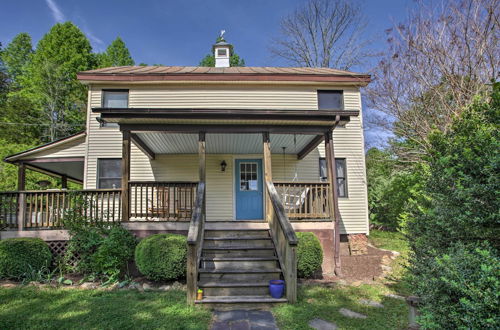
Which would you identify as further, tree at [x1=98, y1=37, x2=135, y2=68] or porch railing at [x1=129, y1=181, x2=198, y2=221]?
tree at [x1=98, y1=37, x2=135, y2=68]

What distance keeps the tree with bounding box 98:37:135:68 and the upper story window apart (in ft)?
52.5

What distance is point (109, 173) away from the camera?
9539 millimetres

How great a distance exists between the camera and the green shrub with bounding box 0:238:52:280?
19.7 feet

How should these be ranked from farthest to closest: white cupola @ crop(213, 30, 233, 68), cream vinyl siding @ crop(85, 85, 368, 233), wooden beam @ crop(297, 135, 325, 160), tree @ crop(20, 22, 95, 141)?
tree @ crop(20, 22, 95, 141), white cupola @ crop(213, 30, 233, 68), cream vinyl siding @ crop(85, 85, 368, 233), wooden beam @ crop(297, 135, 325, 160)

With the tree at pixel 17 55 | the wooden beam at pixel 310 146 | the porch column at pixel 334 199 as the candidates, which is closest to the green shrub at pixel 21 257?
the porch column at pixel 334 199

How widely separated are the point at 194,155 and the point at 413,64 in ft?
23.8

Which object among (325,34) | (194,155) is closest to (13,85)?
(194,155)

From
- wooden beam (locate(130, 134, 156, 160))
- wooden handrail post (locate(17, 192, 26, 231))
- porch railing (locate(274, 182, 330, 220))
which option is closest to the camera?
wooden handrail post (locate(17, 192, 26, 231))

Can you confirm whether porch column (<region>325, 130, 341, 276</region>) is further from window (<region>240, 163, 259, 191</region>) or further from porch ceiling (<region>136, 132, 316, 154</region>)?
window (<region>240, 163, 259, 191</region>)

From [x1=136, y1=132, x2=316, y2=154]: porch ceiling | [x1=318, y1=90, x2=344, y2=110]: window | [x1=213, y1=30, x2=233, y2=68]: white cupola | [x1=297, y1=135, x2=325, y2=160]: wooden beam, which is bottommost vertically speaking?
[x1=297, y1=135, x2=325, y2=160]: wooden beam

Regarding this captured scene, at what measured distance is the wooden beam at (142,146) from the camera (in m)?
7.68

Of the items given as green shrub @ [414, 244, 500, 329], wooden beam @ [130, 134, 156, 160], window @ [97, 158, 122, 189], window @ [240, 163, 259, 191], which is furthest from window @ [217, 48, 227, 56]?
green shrub @ [414, 244, 500, 329]

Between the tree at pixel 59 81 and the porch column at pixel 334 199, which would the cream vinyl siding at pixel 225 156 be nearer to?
the porch column at pixel 334 199

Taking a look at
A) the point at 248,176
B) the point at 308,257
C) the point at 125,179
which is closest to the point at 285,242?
the point at 308,257
